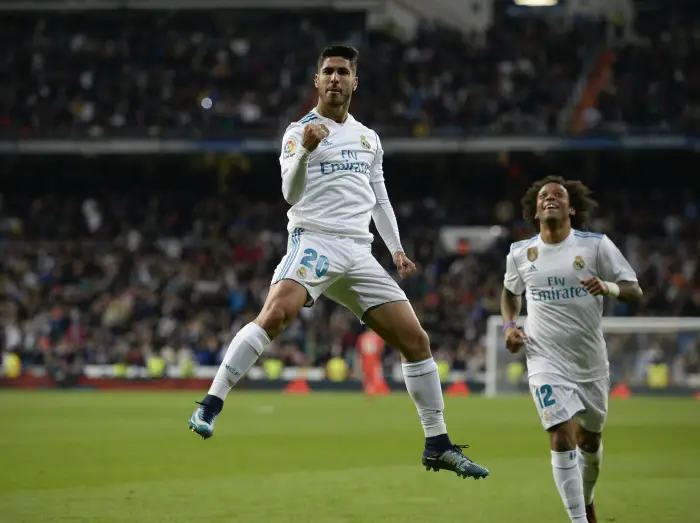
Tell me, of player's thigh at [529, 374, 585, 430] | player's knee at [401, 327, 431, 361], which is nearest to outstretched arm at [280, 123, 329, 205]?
player's knee at [401, 327, 431, 361]

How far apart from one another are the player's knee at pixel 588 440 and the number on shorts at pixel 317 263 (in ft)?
6.65

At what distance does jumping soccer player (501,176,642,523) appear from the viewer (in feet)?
23.6

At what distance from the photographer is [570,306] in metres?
7.48

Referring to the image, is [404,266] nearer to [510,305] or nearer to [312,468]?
[510,305]

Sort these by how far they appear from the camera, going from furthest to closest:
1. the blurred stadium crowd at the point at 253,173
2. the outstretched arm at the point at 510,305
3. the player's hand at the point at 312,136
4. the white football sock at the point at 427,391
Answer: the blurred stadium crowd at the point at 253,173, the outstretched arm at the point at 510,305, the white football sock at the point at 427,391, the player's hand at the point at 312,136

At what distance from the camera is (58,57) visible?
34.3 metres

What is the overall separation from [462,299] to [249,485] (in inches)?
795

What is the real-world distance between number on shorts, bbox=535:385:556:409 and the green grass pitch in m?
1.21

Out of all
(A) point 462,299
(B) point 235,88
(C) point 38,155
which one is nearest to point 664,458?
(A) point 462,299

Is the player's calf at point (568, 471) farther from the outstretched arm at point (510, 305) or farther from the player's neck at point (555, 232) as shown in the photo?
the player's neck at point (555, 232)

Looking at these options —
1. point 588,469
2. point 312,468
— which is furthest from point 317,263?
point 312,468

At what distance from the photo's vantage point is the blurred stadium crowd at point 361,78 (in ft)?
104

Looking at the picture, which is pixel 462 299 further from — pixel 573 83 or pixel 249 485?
pixel 249 485

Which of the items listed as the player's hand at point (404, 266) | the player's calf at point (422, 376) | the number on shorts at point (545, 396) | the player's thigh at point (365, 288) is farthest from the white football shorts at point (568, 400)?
the player's hand at point (404, 266)
